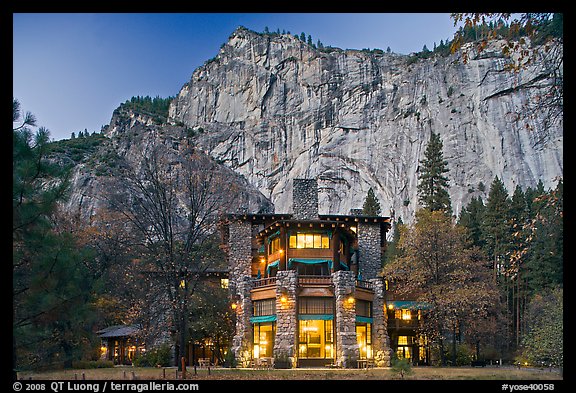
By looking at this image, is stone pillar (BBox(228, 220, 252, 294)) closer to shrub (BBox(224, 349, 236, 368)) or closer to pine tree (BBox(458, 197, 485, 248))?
shrub (BBox(224, 349, 236, 368))

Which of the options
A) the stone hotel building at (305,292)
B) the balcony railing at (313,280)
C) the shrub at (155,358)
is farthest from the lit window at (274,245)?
the shrub at (155,358)

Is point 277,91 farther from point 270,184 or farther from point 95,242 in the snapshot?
point 95,242

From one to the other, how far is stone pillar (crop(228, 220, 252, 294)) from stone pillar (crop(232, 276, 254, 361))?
581 centimetres

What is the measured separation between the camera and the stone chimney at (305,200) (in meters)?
44.8

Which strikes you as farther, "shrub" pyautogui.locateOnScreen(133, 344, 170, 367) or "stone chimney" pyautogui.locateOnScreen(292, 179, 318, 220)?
"stone chimney" pyautogui.locateOnScreen(292, 179, 318, 220)

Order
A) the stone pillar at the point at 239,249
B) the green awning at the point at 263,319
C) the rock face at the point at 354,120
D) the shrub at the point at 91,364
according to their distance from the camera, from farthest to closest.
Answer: the rock face at the point at 354,120, the stone pillar at the point at 239,249, the green awning at the point at 263,319, the shrub at the point at 91,364

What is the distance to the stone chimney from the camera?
44.8 meters

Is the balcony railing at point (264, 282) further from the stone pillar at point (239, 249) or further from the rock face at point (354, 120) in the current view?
the rock face at point (354, 120)

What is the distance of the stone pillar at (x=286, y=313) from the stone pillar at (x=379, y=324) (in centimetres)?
629

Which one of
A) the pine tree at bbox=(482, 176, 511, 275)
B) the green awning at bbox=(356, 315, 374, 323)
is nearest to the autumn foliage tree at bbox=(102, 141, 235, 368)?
the green awning at bbox=(356, 315, 374, 323)

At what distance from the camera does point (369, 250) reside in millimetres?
47906

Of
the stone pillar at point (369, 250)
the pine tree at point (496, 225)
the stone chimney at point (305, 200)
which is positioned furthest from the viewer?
the pine tree at point (496, 225)

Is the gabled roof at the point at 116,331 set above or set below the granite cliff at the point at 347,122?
below

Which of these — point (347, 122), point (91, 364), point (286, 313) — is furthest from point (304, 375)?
point (347, 122)
